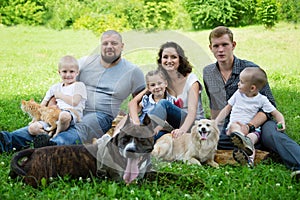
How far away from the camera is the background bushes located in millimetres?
16656

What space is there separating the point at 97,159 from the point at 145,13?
13.8 meters

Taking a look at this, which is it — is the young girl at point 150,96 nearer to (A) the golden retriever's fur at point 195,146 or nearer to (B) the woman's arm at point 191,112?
(B) the woman's arm at point 191,112

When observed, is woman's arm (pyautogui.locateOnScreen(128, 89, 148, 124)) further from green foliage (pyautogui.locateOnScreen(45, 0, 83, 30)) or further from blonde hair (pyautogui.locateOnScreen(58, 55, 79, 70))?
green foliage (pyautogui.locateOnScreen(45, 0, 83, 30))

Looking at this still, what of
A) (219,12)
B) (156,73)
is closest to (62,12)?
(219,12)

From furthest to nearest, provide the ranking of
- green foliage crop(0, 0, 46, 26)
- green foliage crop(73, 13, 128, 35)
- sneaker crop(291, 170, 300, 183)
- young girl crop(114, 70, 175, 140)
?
green foliage crop(73, 13, 128, 35) → green foliage crop(0, 0, 46, 26) → young girl crop(114, 70, 175, 140) → sneaker crop(291, 170, 300, 183)

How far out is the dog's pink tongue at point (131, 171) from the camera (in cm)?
395

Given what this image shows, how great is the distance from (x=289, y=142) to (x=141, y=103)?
1540 mm

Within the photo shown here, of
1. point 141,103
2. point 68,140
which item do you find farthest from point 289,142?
point 68,140

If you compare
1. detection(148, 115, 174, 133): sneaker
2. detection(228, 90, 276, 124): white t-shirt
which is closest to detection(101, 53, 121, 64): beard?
detection(148, 115, 174, 133): sneaker

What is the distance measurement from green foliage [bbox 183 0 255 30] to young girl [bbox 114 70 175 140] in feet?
38.5

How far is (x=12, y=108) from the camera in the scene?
286 inches

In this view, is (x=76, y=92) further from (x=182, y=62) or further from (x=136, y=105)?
(x=182, y=62)

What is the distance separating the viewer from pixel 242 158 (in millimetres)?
4641

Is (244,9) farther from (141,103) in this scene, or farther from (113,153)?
(113,153)
